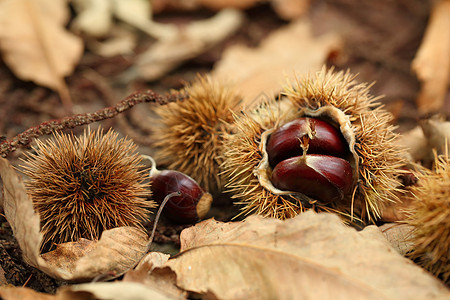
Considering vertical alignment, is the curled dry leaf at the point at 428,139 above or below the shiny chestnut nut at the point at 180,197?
above

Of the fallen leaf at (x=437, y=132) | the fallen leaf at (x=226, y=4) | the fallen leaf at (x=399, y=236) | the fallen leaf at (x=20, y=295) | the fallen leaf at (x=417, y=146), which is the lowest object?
the fallen leaf at (x=20, y=295)

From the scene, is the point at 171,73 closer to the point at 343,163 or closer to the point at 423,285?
the point at 343,163

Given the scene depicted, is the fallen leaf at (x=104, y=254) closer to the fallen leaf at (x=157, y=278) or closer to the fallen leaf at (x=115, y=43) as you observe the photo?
the fallen leaf at (x=157, y=278)

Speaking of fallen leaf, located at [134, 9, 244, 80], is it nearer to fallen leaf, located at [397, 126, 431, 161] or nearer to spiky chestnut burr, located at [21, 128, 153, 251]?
spiky chestnut burr, located at [21, 128, 153, 251]

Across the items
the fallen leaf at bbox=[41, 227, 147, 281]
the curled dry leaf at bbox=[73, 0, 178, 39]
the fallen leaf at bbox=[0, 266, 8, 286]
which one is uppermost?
the curled dry leaf at bbox=[73, 0, 178, 39]

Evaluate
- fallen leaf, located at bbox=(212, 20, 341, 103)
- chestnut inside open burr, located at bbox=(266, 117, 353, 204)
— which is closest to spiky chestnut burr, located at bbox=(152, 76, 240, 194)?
chestnut inside open burr, located at bbox=(266, 117, 353, 204)

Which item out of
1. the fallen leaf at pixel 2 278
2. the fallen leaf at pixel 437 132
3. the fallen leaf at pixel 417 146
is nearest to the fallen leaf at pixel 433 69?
the fallen leaf at pixel 417 146

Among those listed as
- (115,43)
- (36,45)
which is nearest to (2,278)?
(36,45)
